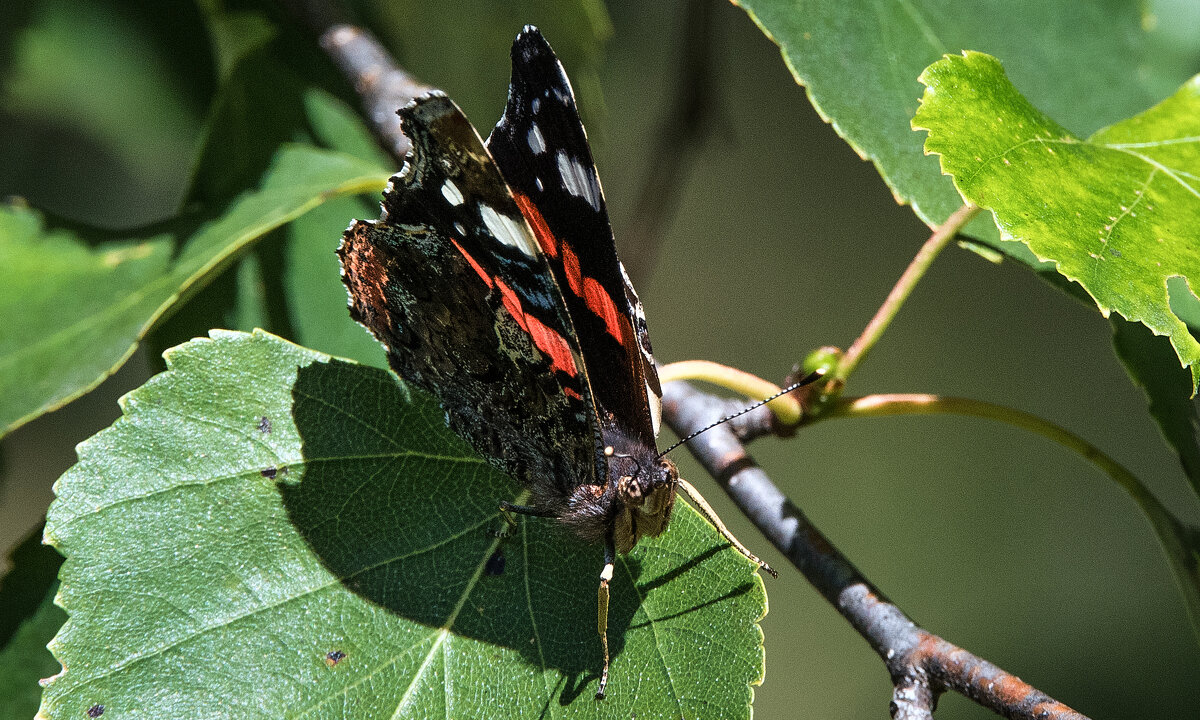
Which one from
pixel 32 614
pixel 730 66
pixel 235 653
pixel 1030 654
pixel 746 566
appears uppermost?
pixel 730 66

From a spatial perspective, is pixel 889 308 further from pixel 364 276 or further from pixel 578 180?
pixel 364 276

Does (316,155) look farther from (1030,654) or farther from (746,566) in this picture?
(1030,654)

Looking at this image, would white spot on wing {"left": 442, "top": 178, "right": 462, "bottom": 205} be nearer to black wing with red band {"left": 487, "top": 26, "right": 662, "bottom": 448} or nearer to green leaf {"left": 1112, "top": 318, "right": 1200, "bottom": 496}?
black wing with red band {"left": 487, "top": 26, "right": 662, "bottom": 448}

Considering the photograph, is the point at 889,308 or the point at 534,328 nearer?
the point at 534,328

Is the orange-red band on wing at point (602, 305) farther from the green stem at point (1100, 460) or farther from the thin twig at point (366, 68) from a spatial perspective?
the thin twig at point (366, 68)

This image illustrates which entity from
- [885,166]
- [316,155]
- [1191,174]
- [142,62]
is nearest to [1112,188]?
[1191,174]

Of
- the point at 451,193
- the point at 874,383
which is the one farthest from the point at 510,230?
the point at 874,383
